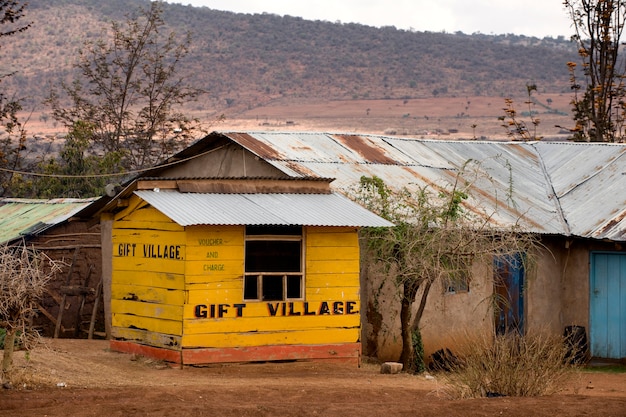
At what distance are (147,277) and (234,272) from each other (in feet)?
4.28

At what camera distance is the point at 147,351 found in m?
15.5

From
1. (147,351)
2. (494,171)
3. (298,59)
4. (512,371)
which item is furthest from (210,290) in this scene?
(298,59)

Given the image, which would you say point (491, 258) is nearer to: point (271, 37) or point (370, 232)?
point (370, 232)

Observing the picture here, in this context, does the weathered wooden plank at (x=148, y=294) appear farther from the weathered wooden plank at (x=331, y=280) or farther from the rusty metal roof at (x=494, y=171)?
the rusty metal roof at (x=494, y=171)

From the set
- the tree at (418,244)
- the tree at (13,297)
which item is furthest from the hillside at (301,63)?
the tree at (13,297)

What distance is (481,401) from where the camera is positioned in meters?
11.0

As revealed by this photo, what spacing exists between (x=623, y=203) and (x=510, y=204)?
6.61 ft

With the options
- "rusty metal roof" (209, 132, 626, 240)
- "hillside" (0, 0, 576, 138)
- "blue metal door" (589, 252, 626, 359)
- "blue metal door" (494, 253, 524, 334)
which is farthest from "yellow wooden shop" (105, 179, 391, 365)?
"hillside" (0, 0, 576, 138)

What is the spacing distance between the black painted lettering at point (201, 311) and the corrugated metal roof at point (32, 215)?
240 inches

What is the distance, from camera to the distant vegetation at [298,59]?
70375 mm

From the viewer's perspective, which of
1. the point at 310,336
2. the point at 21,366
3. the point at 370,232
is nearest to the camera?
the point at 21,366

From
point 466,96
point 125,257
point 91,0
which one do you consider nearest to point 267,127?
point 466,96

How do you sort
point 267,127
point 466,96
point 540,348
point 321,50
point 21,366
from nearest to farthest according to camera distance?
point 540,348, point 21,366, point 267,127, point 466,96, point 321,50

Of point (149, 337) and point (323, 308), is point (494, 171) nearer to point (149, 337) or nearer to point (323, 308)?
point (323, 308)
